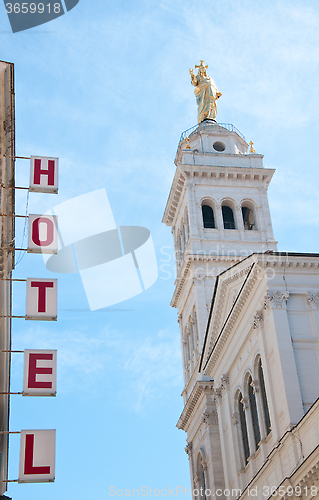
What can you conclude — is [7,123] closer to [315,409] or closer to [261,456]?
[315,409]

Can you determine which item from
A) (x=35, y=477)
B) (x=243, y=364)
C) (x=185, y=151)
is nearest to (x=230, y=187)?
(x=185, y=151)

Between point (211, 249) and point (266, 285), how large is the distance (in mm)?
21186

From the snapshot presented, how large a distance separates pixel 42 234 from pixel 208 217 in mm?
31657

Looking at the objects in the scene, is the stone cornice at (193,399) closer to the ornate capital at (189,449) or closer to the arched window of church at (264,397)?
the ornate capital at (189,449)

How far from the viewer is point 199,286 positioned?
49.3 m

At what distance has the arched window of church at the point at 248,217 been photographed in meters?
56.3

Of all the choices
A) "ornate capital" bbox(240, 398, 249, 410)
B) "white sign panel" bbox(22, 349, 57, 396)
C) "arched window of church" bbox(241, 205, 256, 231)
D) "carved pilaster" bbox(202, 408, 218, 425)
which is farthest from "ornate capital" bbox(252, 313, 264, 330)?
"arched window of church" bbox(241, 205, 256, 231)

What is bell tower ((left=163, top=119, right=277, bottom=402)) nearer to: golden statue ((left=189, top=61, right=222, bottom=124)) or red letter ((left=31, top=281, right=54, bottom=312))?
golden statue ((left=189, top=61, right=222, bottom=124))

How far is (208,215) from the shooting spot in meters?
55.7

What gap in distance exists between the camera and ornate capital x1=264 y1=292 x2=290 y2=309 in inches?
1196

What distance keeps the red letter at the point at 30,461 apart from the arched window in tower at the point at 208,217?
113ft

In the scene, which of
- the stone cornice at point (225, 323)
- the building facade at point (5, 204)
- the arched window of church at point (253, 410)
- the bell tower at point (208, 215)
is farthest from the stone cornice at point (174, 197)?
the building facade at point (5, 204)

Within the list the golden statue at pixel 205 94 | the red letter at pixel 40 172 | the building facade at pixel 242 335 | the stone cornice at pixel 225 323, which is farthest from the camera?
the golden statue at pixel 205 94

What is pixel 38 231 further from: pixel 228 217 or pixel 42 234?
pixel 228 217
